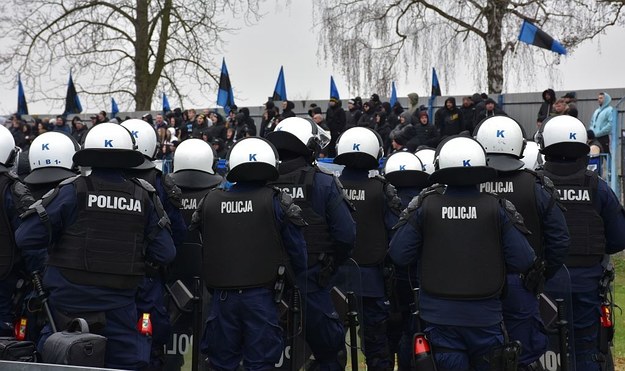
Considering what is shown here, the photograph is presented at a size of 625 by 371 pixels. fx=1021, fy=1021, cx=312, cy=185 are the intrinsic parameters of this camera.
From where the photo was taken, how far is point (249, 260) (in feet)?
24.0

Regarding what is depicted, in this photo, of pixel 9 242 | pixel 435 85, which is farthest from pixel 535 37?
pixel 9 242

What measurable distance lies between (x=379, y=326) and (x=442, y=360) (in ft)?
8.32

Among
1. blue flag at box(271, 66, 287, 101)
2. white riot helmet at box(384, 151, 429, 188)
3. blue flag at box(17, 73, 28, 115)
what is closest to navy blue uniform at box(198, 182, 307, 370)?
white riot helmet at box(384, 151, 429, 188)

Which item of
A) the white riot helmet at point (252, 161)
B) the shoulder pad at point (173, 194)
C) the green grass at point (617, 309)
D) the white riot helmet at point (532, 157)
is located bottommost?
the green grass at point (617, 309)

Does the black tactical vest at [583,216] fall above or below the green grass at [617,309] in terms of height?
above

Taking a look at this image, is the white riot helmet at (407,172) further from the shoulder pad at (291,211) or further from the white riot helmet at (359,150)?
the shoulder pad at (291,211)

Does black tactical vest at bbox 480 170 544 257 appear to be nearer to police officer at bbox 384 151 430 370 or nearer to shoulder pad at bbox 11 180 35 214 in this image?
police officer at bbox 384 151 430 370

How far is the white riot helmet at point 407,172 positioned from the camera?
995 centimetres

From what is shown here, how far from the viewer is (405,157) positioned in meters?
10.0

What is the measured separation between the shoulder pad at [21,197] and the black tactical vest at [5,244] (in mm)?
74

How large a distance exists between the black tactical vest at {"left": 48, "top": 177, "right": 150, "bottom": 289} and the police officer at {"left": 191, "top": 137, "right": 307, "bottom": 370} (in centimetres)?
67

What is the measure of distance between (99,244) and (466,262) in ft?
8.09

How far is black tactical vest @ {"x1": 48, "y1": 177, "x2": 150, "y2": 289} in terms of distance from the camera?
6895mm

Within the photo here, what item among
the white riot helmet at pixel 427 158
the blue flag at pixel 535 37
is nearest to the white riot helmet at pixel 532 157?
the white riot helmet at pixel 427 158
